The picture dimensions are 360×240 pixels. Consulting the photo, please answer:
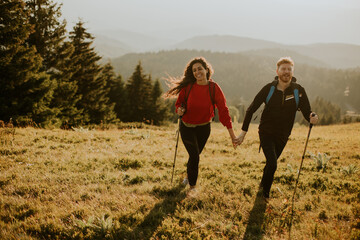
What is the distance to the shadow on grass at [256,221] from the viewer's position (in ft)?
11.8

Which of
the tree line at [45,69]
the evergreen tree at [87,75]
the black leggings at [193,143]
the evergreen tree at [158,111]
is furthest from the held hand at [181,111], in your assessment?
the evergreen tree at [158,111]

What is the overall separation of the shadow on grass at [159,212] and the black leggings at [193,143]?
0.44 m

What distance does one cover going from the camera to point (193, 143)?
15.5 ft

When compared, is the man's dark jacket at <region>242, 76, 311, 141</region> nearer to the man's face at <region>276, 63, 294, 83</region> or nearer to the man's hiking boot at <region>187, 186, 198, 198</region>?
the man's face at <region>276, 63, 294, 83</region>

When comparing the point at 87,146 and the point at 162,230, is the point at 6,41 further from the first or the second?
the point at 162,230

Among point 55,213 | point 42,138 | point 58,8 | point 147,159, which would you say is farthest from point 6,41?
point 55,213

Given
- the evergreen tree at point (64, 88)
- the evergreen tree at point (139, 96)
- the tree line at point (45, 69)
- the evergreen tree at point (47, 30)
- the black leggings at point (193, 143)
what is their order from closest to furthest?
the black leggings at point (193, 143) → the tree line at point (45, 69) → the evergreen tree at point (47, 30) → the evergreen tree at point (64, 88) → the evergreen tree at point (139, 96)

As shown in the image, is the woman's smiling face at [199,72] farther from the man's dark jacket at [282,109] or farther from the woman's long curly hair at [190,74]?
the man's dark jacket at [282,109]

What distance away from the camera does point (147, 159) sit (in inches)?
272

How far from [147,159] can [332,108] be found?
134 m

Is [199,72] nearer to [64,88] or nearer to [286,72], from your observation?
[286,72]

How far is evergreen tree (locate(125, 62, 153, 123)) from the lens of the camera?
130 ft

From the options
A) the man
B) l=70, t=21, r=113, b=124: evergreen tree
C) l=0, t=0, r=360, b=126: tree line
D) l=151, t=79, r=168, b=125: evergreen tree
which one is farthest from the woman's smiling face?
l=151, t=79, r=168, b=125: evergreen tree

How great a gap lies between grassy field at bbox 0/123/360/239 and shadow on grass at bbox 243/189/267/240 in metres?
0.02
